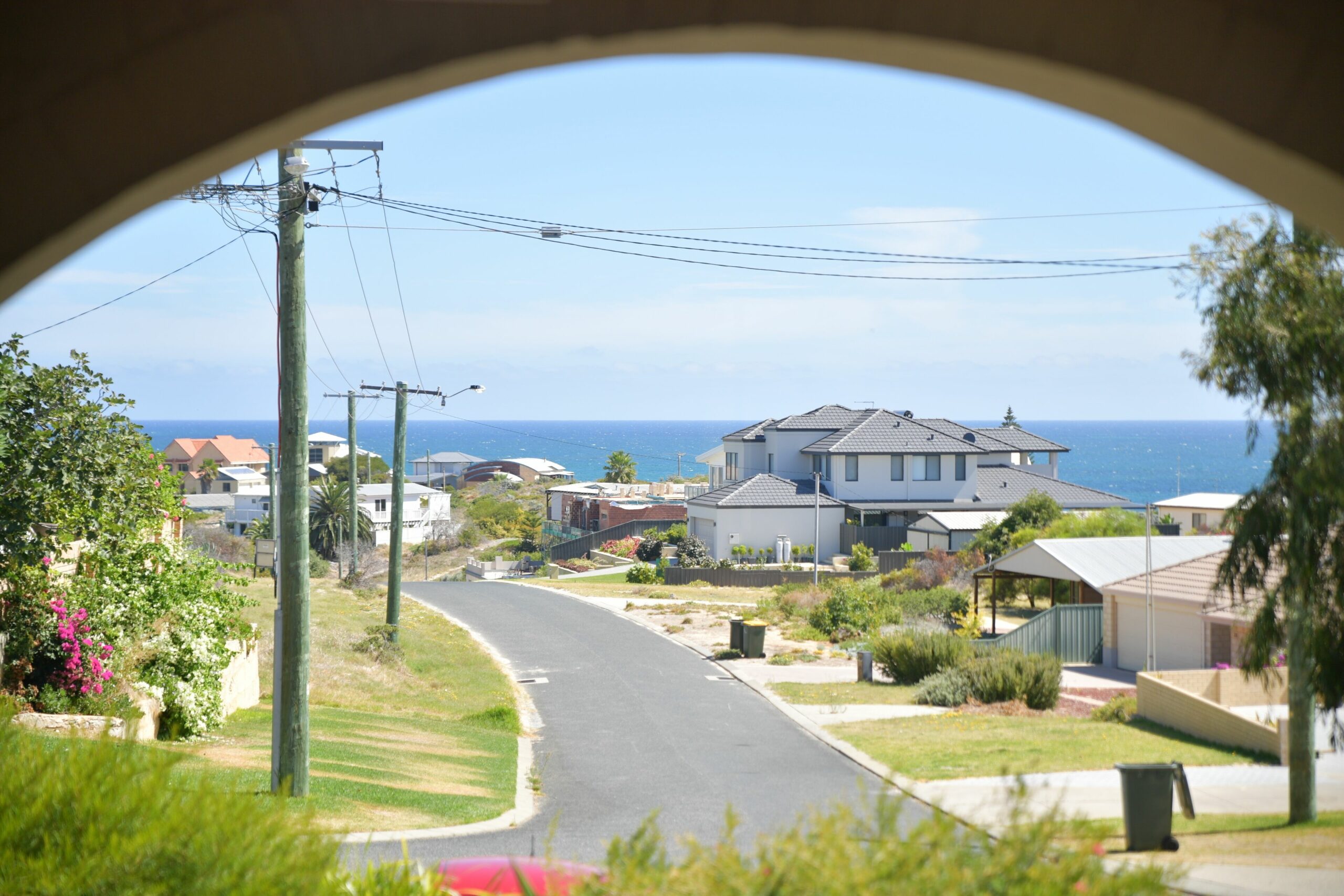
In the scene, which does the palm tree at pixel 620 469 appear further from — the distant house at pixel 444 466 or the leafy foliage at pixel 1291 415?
the leafy foliage at pixel 1291 415

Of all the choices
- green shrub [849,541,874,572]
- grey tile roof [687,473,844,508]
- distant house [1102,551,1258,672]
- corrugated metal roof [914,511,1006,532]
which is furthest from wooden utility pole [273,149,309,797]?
grey tile roof [687,473,844,508]

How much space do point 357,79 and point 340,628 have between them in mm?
28869

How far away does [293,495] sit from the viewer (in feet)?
45.3

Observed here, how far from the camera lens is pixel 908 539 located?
2159 inches

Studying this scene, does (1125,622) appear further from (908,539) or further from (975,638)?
(908,539)

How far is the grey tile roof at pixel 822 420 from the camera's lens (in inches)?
2584

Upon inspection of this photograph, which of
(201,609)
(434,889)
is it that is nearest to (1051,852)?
(434,889)

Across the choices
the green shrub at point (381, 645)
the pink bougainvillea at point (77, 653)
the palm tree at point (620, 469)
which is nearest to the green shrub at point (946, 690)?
the green shrub at point (381, 645)

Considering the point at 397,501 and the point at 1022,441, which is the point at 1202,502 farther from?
the point at 397,501

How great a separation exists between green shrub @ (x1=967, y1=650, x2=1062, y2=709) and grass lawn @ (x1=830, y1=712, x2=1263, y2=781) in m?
1.31

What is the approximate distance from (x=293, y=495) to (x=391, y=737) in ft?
21.7

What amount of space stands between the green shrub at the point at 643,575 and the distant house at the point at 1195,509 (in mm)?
21686

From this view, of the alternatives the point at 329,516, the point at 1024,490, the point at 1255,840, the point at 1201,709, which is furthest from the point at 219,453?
the point at 1255,840

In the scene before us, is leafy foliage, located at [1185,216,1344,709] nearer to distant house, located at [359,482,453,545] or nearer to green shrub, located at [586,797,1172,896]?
green shrub, located at [586,797,1172,896]
